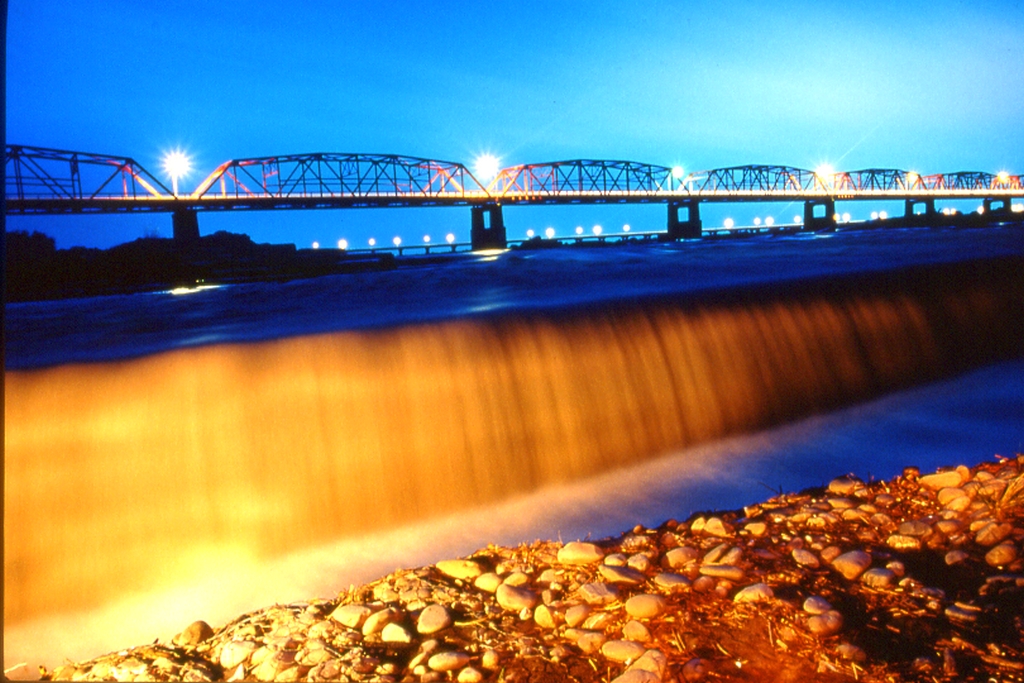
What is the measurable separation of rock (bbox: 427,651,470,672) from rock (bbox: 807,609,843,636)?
5.05 ft

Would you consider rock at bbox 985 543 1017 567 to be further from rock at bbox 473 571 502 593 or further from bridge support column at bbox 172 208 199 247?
bridge support column at bbox 172 208 199 247

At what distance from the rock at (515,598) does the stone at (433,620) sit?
0.94ft

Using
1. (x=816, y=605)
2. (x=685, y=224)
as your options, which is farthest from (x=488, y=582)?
(x=685, y=224)

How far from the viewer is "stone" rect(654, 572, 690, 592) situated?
3383 millimetres

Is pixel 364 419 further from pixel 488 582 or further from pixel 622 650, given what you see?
pixel 622 650

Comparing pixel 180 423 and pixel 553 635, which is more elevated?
pixel 180 423

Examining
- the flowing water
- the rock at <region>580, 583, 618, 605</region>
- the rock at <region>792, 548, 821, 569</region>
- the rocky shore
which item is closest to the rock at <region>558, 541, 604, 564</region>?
the rocky shore

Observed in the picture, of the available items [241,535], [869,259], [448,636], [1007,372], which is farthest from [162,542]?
[869,259]

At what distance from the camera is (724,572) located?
3.48 meters

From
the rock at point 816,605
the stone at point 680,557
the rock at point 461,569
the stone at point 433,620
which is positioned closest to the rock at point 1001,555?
the rock at point 816,605

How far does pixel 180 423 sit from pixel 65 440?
2.36 feet

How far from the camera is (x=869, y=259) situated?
37.6 ft

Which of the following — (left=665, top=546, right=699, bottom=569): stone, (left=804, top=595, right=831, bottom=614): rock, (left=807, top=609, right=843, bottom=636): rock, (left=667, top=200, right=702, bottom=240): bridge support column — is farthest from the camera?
(left=667, top=200, right=702, bottom=240): bridge support column

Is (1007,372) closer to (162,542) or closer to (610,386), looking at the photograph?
(610,386)
